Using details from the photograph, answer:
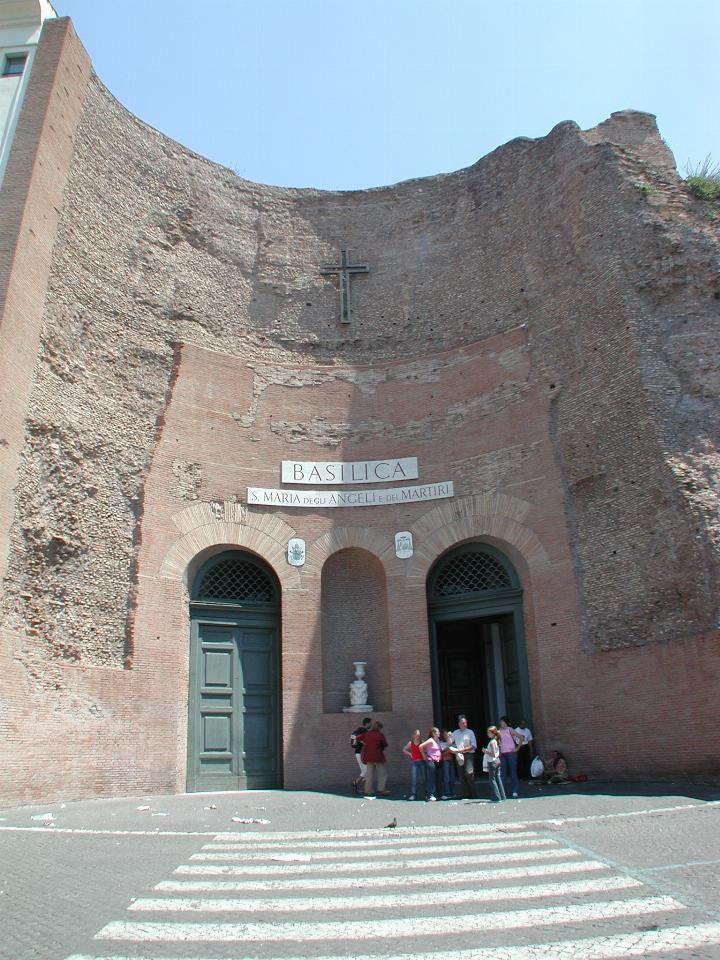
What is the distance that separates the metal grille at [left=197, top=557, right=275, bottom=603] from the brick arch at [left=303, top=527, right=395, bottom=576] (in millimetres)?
1098

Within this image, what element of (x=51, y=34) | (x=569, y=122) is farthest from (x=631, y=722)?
(x=51, y=34)

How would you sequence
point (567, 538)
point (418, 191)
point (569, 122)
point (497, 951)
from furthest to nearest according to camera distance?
A: point (418, 191) → point (569, 122) → point (567, 538) → point (497, 951)

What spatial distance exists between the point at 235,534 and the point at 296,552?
123 cm

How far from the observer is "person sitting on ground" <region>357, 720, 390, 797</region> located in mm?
12375

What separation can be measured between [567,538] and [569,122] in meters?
9.09

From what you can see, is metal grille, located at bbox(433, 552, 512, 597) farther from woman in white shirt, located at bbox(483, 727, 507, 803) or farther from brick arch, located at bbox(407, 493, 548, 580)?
woman in white shirt, located at bbox(483, 727, 507, 803)

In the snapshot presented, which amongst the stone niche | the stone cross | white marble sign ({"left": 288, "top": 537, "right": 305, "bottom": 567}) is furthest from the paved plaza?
the stone cross

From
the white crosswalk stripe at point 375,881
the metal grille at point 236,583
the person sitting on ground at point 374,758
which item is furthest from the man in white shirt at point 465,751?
the white crosswalk stripe at point 375,881

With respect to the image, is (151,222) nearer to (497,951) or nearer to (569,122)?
(569,122)

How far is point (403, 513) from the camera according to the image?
15961 millimetres

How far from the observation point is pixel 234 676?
14.8 meters

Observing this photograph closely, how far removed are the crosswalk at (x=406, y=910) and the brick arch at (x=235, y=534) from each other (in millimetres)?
8338

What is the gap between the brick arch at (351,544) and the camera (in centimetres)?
1555

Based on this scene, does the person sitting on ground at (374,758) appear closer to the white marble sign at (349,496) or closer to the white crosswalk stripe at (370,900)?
the white marble sign at (349,496)
